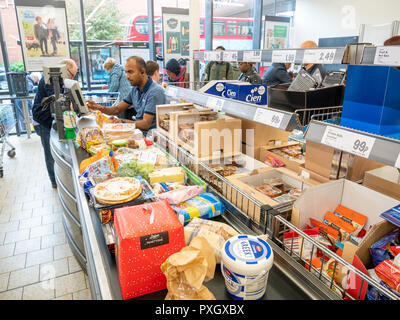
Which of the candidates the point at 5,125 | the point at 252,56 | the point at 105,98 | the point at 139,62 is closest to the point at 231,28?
the point at 105,98

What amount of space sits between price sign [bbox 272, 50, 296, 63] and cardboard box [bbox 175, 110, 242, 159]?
Answer: 56cm

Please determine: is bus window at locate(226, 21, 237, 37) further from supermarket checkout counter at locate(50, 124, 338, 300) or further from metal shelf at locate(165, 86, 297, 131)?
supermarket checkout counter at locate(50, 124, 338, 300)

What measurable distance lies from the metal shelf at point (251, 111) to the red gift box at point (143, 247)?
0.59m

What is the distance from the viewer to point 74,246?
105 inches

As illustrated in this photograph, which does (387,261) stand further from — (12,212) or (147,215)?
(12,212)

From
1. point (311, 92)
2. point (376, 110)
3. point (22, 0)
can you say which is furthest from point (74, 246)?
point (22, 0)

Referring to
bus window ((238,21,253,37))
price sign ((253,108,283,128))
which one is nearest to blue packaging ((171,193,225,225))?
price sign ((253,108,283,128))

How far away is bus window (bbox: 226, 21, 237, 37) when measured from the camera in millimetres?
8211

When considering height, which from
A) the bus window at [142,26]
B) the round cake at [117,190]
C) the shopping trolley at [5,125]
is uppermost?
the bus window at [142,26]

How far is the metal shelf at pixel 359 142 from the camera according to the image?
85 cm

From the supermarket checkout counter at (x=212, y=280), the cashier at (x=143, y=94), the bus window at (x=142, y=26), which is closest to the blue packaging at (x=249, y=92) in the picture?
the supermarket checkout counter at (x=212, y=280)

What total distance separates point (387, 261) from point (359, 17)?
25.3 ft

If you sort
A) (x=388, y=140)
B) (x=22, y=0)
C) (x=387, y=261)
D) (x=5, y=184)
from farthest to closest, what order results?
(x=22, y=0) → (x=5, y=184) → (x=387, y=261) → (x=388, y=140)

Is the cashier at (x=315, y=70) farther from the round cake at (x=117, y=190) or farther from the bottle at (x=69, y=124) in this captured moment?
the bottle at (x=69, y=124)
